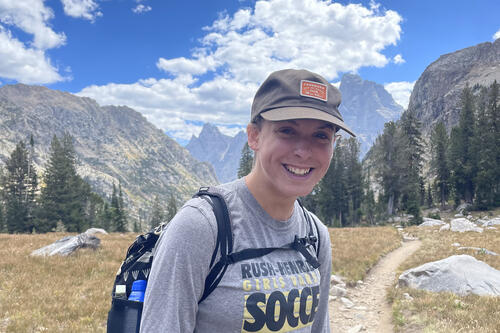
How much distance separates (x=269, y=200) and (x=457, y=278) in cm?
1014

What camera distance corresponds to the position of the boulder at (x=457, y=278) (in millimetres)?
8992

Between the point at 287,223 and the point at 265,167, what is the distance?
1.73ft

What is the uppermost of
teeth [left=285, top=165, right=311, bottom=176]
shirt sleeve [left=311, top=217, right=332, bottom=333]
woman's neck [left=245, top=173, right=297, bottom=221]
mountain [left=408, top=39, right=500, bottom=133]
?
mountain [left=408, top=39, right=500, bottom=133]

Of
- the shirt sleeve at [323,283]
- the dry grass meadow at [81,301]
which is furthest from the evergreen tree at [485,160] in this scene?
the shirt sleeve at [323,283]

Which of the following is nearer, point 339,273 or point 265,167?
point 265,167

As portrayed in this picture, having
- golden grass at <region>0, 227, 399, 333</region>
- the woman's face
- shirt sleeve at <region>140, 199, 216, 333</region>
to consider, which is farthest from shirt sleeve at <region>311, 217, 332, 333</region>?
golden grass at <region>0, 227, 399, 333</region>

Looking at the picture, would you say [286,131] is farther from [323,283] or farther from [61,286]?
[61,286]

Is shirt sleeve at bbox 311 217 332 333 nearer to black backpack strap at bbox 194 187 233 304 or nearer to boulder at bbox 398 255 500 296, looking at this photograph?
black backpack strap at bbox 194 187 233 304

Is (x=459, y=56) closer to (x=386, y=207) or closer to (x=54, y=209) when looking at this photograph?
(x=386, y=207)

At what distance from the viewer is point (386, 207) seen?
48.7 m

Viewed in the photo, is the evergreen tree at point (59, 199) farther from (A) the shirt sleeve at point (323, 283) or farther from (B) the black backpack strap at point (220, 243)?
(B) the black backpack strap at point (220, 243)

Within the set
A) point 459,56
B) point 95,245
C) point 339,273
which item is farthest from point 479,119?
point 459,56

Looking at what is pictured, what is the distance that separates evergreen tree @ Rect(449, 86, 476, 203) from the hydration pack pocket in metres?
53.0

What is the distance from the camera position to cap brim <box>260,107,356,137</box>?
1979 mm
